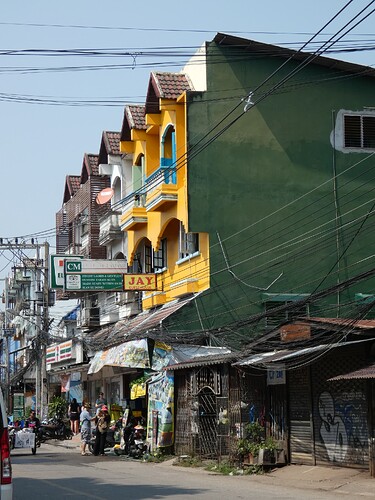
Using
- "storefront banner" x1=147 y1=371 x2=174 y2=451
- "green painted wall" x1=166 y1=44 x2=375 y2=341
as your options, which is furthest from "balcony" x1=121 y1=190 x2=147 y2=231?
"storefront banner" x1=147 y1=371 x2=174 y2=451

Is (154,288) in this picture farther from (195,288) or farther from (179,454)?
(179,454)

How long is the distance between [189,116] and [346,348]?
13880 mm

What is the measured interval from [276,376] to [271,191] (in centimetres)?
1095

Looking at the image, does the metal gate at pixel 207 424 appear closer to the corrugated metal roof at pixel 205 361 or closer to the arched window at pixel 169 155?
the corrugated metal roof at pixel 205 361

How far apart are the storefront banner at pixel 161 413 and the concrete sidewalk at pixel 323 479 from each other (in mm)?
4813

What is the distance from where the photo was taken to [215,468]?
2422 centimetres

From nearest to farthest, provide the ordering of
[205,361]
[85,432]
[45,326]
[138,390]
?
[205,361] < [85,432] < [138,390] < [45,326]

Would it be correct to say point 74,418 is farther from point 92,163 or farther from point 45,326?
point 92,163

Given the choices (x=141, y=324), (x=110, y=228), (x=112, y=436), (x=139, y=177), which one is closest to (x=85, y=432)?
(x=112, y=436)

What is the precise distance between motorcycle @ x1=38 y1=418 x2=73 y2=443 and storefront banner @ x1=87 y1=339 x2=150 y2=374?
4.73 metres

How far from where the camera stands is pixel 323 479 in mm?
20656

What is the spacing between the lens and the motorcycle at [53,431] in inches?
1509

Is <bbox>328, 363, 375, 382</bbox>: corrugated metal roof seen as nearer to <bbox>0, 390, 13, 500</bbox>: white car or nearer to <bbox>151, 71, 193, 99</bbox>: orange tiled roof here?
<bbox>0, 390, 13, 500</bbox>: white car

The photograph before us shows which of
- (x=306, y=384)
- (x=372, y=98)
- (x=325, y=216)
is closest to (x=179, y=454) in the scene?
(x=306, y=384)
